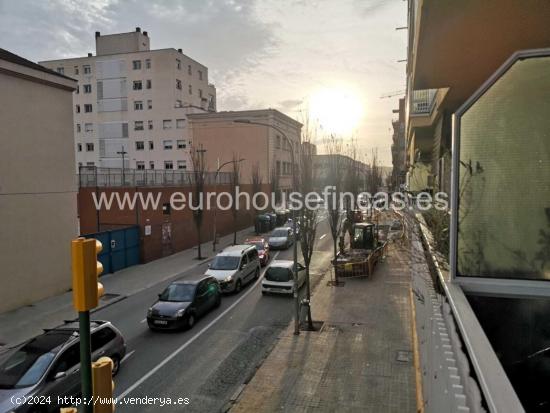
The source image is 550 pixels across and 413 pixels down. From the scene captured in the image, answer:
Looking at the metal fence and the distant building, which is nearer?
the distant building

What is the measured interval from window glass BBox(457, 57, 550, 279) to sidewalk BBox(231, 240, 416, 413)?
2543 millimetres

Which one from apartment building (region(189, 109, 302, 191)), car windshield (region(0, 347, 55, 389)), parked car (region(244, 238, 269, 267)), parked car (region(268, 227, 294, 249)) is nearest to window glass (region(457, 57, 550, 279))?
car windshield (region(0, 347, 55, 389))

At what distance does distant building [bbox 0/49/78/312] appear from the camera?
15.5 m

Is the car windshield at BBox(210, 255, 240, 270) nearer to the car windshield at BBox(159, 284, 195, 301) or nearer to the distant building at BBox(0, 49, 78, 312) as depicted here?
the car windshield at BBox(159, 284, 195, 301)

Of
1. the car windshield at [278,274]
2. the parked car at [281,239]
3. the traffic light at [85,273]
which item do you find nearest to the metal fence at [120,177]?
the parked car at [281,239]

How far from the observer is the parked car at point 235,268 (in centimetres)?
1748

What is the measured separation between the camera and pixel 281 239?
1127 inches

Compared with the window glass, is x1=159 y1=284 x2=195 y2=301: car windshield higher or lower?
lower

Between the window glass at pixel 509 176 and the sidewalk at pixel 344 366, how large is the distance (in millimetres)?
2543

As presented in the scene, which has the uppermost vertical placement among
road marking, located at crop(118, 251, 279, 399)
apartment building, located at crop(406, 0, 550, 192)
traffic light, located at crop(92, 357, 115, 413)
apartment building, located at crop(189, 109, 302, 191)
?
apartment building, located at crop(189, 109, 302, 191)

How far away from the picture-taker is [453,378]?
2.31 meters

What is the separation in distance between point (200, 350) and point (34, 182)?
10169 millimetres

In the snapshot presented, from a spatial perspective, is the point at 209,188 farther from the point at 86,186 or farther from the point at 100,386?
the point at 100,386

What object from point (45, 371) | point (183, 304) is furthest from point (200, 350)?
point (45, 371)
